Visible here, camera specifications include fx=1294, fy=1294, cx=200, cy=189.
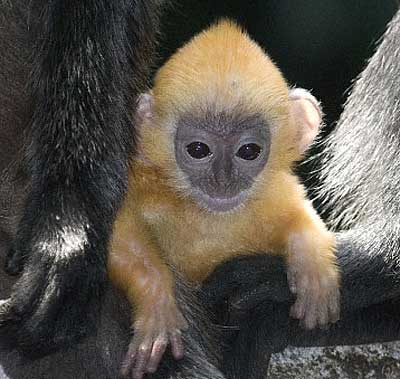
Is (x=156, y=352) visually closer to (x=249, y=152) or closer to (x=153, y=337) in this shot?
(x=153, y=337)

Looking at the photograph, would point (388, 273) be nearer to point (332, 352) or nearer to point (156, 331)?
point (332, 352)

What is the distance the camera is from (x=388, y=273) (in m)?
2.33

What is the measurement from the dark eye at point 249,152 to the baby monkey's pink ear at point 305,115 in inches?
4.3

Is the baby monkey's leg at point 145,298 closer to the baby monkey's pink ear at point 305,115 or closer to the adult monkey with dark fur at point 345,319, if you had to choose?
the adult monkey with dark fur at point 345,319

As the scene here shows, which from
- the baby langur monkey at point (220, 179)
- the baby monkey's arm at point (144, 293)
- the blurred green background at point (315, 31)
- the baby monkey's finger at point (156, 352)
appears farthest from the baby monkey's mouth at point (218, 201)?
the blurred green background at point (315, 31)

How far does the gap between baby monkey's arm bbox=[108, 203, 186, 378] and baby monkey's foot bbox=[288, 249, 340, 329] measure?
210 mm

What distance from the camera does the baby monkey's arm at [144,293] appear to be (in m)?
1.95

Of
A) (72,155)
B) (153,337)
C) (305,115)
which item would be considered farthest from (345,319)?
(72,155)

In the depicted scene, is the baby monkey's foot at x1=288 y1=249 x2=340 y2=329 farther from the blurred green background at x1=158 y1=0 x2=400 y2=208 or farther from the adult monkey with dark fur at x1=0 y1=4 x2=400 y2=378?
the blurred green background at x1=158 y1=0 x2=400 y2=208

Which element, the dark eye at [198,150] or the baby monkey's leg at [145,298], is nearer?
the baby monkey's leg at [145,298]

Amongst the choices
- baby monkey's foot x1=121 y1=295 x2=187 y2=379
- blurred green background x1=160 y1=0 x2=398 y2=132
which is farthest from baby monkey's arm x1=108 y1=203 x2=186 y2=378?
blurred green background x1=160 y1=0 x2=398 y2=132

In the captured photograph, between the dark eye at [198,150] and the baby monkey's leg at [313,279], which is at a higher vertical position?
the dark eye at [198,150]

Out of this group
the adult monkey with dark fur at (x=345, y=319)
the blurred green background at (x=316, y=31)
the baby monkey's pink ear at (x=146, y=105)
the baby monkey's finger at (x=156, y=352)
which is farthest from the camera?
the blurred green background at (x=316, y=31)

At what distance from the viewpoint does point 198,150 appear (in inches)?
83.1
